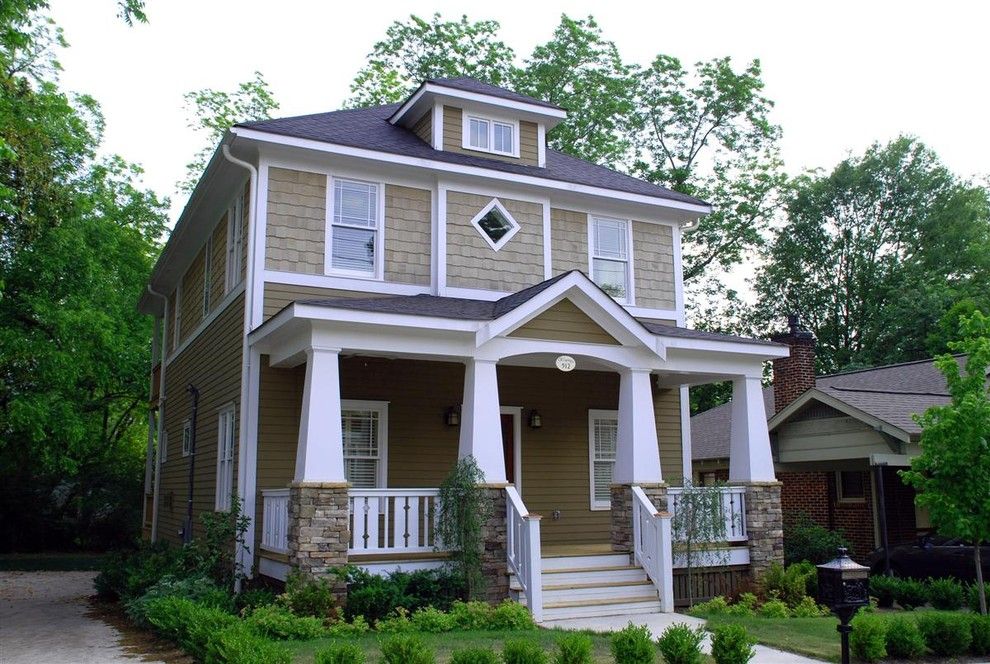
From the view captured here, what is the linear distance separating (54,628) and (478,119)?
989cm

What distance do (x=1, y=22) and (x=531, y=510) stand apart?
952 cm

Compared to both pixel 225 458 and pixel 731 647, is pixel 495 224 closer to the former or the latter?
pixel 225 458

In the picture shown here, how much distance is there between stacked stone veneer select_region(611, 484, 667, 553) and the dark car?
483cm

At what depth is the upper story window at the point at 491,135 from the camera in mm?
14992

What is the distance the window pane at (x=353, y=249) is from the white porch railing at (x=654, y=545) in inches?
197

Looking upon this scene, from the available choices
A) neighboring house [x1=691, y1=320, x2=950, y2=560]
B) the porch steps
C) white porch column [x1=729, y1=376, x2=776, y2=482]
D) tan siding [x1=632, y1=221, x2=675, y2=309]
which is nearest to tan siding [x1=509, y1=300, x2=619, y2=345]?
white porch column [x1=729, y1=376, x2=776, y2=482]

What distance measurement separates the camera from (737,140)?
30594mm

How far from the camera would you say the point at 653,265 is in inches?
601

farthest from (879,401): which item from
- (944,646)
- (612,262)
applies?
(944,646)

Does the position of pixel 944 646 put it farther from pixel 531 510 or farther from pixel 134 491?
pixel 134 491

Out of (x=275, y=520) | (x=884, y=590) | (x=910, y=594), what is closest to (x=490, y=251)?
(x=275, y=520)

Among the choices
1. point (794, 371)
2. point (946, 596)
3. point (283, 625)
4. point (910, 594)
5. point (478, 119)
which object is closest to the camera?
point (283, 625)

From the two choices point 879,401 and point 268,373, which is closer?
point 268,373

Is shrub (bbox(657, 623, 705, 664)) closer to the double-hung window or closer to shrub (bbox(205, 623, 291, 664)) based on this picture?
shrub (bbox(205, 623, 291, 664))
